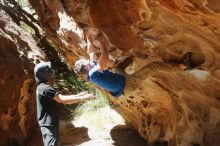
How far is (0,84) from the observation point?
7.79 m

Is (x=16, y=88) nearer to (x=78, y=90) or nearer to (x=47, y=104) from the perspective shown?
(x=47, y=104)

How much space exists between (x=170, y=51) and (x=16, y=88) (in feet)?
14.0

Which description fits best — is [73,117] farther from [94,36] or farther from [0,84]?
[94,36]

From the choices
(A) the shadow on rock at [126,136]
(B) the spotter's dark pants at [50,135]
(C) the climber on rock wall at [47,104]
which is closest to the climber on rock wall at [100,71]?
(C) the climber on rock wall at [47,104]

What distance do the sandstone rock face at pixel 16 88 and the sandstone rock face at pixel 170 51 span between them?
2386 millimetres

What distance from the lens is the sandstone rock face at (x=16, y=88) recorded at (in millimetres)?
7859

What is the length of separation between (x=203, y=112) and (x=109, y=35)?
1539 millimetres

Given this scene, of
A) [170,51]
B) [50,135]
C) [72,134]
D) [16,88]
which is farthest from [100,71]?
[72,134]

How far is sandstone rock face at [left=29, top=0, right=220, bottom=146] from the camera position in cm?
398

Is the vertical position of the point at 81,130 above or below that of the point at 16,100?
below

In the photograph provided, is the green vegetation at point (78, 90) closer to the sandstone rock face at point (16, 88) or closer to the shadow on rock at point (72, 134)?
the shadow on rock at point (72, 134)

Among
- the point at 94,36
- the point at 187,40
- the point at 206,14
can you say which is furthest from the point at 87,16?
the point at 206,14

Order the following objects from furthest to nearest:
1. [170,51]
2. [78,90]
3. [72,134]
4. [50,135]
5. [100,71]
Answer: [78,90], [72,134], [50,135], [100,71], [170,51]

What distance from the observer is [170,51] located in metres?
4.64
